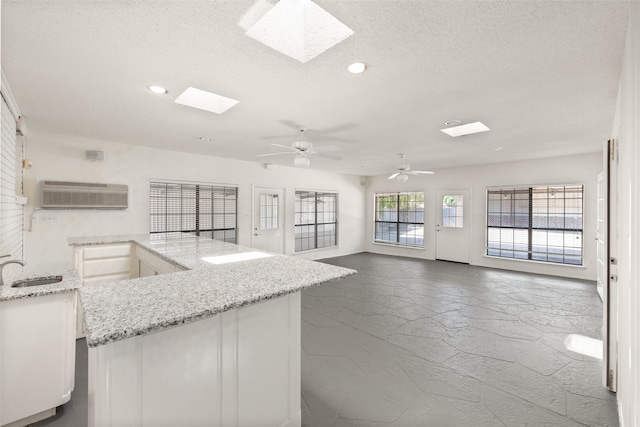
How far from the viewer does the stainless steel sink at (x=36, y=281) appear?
2135 mm

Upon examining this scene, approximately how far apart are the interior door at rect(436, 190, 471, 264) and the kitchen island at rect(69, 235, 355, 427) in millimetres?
6457

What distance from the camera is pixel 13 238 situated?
3275 mm

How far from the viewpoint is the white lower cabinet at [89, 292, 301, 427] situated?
1.09 meters

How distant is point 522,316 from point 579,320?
2.15 feet

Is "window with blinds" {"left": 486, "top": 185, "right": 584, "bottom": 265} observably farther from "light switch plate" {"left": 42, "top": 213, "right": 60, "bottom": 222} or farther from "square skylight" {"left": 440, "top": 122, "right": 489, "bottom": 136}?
"light switch plate" {"left": 42, "top": 213, "right": 60, "bottom": 222}

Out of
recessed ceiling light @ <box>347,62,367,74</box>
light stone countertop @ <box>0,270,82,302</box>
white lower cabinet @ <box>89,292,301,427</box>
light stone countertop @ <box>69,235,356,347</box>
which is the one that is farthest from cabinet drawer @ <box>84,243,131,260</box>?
recessed ceiling light @ <box>347,62,367,74</box>

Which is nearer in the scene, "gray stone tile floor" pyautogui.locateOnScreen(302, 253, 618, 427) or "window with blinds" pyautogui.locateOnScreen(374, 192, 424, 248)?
"gray stone tile floor" pyautogui.locateOnScreen(302, 253, 618, 427)

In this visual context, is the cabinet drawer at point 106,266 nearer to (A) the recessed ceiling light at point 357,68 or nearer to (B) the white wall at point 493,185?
(A) the recessed ceiling light at point 357,68

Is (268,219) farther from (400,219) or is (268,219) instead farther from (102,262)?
(400,219)

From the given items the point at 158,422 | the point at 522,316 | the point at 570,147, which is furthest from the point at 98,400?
the point at 570,147

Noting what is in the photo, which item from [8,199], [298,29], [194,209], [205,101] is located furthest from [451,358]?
[194,209]

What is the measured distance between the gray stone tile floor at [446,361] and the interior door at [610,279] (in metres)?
0.21

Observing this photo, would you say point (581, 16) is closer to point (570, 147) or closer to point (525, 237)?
point (570, 147)

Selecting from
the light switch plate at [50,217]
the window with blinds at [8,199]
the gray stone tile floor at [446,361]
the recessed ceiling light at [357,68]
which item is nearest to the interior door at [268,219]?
the gray stone tile floor at [446,361]
